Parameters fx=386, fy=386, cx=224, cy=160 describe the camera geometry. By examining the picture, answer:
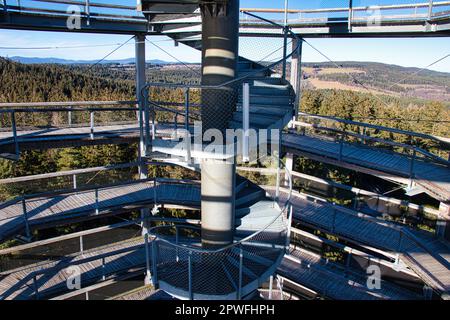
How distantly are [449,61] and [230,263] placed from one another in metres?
5.13

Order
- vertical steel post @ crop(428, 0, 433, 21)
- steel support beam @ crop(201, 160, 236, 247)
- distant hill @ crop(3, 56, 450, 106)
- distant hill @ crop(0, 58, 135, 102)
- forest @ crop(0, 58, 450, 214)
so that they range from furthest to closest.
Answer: distant hill @ crop(0, 58, 135, 102), forest @ crop(0, 58, 450, 214), distant hill @ crop(3, 56, 450, 106), vertical steel post @ crop(428, 0, 433, 21), steel support beam @ crop(201, 160, 236, 247)

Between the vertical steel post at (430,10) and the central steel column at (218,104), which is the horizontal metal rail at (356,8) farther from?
the central steel column at (218,104)

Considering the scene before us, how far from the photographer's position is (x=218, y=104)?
5180 millimetres

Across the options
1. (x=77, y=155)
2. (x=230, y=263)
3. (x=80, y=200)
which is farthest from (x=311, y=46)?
(x=77, y=155)

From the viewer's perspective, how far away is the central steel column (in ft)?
16.3

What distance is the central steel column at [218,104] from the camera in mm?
4965

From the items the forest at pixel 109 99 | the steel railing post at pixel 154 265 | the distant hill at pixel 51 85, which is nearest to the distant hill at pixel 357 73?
the forest at pixel 109 99

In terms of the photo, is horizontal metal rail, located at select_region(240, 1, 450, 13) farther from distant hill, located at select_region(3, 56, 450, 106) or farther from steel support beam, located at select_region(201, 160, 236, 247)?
steel support beam, located at select_region(201, 160, 236, 247)

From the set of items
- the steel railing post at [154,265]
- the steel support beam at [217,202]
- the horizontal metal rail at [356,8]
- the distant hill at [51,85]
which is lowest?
the steel railing post at [154,265]

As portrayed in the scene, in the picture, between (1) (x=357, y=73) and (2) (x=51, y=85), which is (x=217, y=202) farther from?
(2) (x=51, y=85)

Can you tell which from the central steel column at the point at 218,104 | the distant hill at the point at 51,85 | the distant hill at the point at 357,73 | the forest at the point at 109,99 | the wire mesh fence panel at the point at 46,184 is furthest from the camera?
the distant hill at the point at 51,85

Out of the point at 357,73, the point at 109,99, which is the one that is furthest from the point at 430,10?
the point at 109,99

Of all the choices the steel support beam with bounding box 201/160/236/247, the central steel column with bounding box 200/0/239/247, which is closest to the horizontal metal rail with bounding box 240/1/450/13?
the central steel column with bounding box 200/0/239/247
